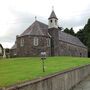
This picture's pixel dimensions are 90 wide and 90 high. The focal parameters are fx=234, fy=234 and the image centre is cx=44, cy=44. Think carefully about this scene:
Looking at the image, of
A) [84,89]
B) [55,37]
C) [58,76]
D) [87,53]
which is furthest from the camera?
[87,53]

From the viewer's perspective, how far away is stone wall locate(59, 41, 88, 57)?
68088 millimetres

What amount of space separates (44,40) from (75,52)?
2651 centimetres

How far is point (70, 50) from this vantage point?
7688cm

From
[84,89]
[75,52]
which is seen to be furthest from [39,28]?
[84,89]

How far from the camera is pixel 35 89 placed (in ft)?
39.9

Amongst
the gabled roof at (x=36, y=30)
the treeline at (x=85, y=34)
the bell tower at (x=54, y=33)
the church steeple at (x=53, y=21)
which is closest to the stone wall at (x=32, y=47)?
the gabled roof at (x=36, y=30)

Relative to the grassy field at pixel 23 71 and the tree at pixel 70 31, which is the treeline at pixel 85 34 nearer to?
the tree at pixel 70 31

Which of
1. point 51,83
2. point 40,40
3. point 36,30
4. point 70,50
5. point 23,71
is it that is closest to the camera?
point 51,83

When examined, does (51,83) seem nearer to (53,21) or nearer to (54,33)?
(54,33)

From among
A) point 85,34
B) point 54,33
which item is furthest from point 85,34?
point 54,33

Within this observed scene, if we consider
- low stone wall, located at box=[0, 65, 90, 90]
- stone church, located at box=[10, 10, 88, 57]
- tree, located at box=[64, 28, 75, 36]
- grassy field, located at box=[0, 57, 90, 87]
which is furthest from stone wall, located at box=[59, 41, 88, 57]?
low stone wall, located at box=[0, 65, 90, 90]

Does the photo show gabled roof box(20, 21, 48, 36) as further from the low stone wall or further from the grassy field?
the low stone wall

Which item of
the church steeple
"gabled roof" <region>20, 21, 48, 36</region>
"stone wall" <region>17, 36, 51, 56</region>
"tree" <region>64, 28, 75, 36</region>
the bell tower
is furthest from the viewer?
"tree" <region>64, 28, 75, 36</region>

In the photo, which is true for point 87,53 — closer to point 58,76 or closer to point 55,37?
point 55,37
